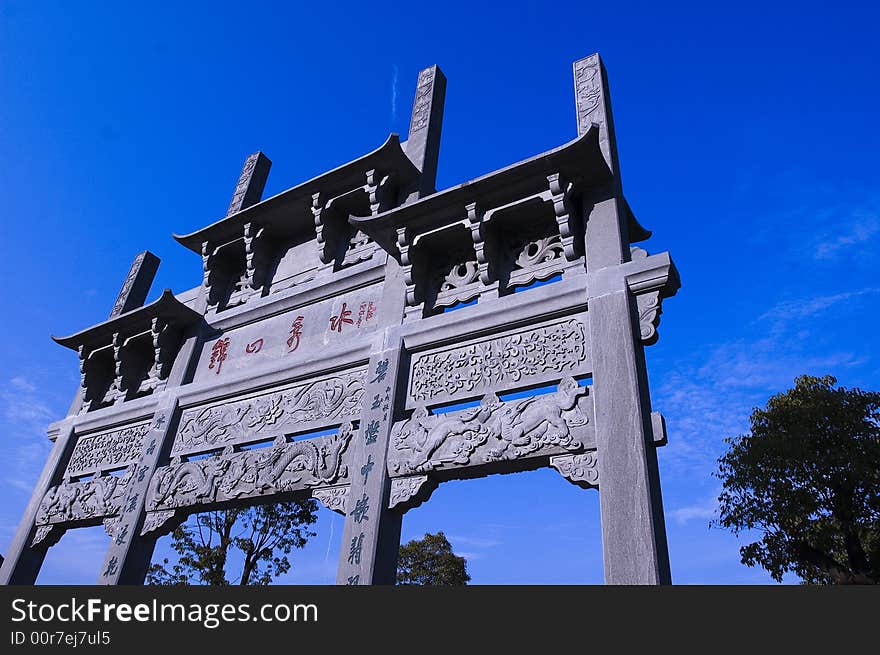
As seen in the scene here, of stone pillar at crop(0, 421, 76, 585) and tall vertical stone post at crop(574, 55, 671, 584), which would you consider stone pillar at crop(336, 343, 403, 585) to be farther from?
stone pillar at crop(0, 421, 76, 585)

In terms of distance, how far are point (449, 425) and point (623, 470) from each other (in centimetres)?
155

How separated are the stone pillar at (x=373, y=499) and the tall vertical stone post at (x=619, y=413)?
1.82m

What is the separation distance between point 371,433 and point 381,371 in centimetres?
66

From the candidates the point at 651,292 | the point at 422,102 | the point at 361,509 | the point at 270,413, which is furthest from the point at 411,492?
the point at 422,102

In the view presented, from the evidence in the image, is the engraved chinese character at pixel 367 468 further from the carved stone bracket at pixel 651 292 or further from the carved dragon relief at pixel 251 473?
the carved stone bracket at pixel 651 292

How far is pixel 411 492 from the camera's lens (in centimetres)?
475

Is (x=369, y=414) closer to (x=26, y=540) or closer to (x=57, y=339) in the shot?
(x=26, y=540)

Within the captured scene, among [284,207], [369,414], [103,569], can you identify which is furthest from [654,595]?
[284,207]

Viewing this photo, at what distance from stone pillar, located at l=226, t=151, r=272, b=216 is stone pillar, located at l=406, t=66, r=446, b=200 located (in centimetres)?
303

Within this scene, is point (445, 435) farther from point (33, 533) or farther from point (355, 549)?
point (33, 533)

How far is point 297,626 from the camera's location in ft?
10.1

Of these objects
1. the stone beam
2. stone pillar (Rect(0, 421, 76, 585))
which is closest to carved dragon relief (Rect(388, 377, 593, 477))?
stone pillar (Rect(0, 421, 76, 585))

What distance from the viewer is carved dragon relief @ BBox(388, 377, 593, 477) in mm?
4367

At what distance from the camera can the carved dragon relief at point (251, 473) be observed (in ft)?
17.6
